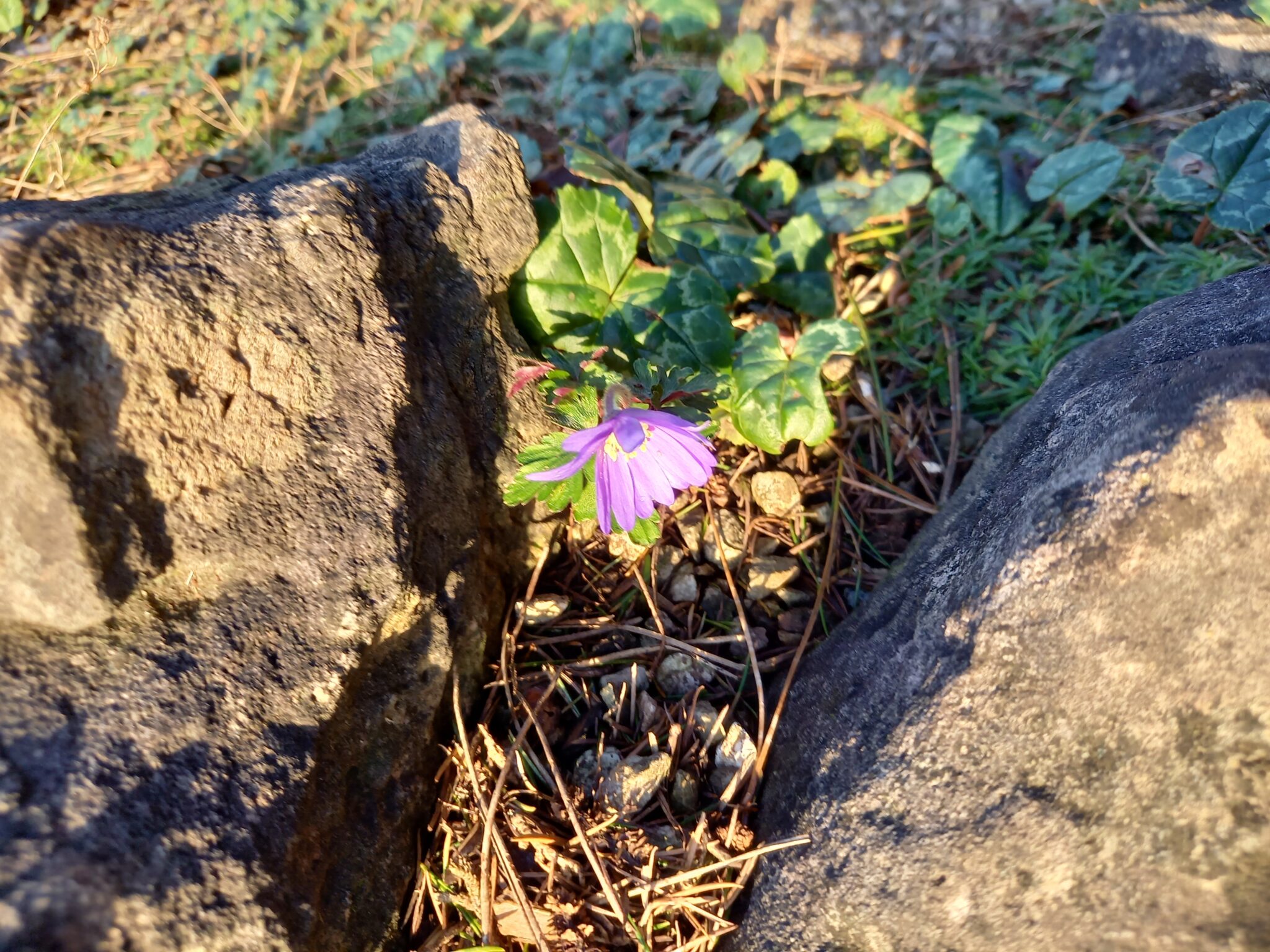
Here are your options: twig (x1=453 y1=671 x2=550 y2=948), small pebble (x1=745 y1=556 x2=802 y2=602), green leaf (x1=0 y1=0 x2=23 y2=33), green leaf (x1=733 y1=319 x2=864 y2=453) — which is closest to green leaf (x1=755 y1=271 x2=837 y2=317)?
green leaf (x1=733 y1=319 x2=864 y2=453)

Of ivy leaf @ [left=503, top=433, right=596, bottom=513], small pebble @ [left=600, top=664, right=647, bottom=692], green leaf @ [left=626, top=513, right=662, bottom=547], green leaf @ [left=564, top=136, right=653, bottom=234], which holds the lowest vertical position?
A: small pebble @ [left=600, top=664, right=647, bottom=692]

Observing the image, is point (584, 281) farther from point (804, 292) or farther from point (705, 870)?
point (705, 870)

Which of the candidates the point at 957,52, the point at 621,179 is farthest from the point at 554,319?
the point at 957,52

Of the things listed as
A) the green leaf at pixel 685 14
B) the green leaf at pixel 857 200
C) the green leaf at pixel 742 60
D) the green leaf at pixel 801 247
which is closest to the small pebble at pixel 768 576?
the green leaf at pixel 801 247

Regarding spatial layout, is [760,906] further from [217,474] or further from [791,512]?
[217,474]

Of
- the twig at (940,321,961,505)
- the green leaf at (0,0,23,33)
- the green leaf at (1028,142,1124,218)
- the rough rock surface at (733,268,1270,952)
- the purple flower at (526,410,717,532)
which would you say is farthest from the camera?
the green leaf at (0,0,23,33)

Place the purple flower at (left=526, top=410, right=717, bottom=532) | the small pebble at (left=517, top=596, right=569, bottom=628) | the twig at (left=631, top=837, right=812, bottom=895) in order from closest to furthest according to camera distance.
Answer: the twig at (left=631, top=837, right=812, bottom=895)
the purple flower at (left=526, top=410, right=717, bottom=532)
the small pebble at (left=517, top=596, right=569, bottom=628)

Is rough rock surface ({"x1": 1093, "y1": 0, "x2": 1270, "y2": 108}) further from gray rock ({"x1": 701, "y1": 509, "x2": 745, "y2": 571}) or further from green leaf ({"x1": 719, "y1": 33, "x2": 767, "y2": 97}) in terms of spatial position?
gray rock ({"x1": 701, "y1": 509, "x2": 745, "y2": 571})
